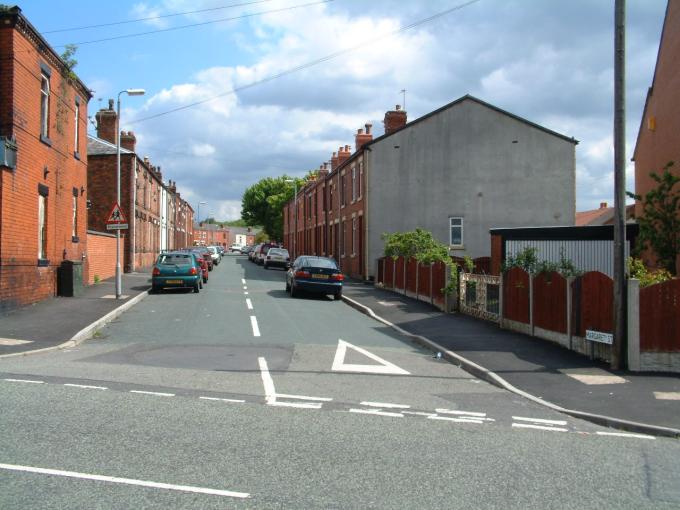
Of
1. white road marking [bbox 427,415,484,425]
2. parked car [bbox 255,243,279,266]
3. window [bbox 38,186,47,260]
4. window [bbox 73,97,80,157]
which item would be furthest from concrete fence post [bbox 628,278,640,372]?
parked car [bbox 255,243,279,266]

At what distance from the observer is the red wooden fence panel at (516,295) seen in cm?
1412

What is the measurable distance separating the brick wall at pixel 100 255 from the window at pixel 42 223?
631cm

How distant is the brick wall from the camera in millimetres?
25984

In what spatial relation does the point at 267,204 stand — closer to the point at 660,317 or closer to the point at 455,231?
the point at 455,231

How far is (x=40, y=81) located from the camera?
58.2 ft

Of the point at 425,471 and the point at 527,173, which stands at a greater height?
the point at 527,173

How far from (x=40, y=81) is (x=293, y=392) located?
1357cm

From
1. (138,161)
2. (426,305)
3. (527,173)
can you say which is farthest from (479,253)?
(138,161)

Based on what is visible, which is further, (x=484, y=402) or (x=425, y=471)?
(x=484, y=402)

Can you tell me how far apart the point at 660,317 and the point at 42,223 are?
15939mm

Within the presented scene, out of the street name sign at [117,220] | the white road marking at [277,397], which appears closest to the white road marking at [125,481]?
the white road marking at [277,397]

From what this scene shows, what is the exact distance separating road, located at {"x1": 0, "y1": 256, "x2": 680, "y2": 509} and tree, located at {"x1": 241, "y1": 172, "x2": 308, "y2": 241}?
8493 cm

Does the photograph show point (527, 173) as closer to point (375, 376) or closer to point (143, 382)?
point (375, 376)

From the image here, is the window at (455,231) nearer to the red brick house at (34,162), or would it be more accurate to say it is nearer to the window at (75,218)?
the window at (75,218)
